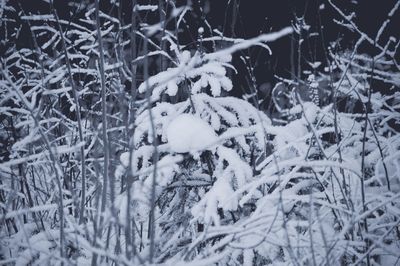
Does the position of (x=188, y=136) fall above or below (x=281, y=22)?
above

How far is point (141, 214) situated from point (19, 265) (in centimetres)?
71

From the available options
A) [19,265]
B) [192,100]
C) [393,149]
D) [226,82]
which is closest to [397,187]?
[393,149]

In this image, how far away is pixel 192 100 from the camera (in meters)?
2.00

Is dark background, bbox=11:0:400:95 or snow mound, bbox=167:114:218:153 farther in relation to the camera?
dark background, bbox=11:0:400:95

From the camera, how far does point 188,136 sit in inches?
65.4

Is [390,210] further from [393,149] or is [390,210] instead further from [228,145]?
[228,145]

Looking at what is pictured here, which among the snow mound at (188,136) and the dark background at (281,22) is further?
the dark background at (281,22)

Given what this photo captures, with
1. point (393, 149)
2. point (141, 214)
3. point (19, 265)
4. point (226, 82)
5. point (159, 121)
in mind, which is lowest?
point (141, 214)

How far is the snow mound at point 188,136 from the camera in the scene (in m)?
1.64

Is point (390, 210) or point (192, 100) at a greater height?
point (192, 100)

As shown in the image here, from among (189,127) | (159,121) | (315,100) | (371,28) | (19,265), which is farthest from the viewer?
(371,28)

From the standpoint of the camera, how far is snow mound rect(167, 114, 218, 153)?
164 cm

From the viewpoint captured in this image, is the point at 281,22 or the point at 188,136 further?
the point at 281,22

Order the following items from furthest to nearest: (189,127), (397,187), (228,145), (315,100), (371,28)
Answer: (371,28) → (315,100) → (228,145) → (397,187) → (189,127)
